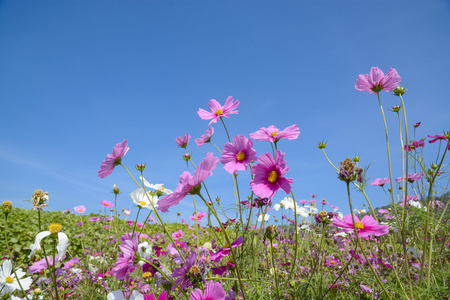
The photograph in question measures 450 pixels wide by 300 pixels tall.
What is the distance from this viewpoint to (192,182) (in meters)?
0.78

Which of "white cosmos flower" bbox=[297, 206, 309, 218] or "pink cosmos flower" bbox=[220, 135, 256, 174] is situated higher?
"white cosmos flower" bbox=[297, 206, 309, 218]

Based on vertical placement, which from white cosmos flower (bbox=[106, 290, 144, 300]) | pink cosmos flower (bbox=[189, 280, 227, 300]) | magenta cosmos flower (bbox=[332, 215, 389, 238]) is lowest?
pink cosmos flower (bbox=[189, 280, 227, 300])

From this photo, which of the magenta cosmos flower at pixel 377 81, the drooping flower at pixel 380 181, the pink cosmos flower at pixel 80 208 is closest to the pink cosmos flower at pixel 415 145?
the drooping flower at pixel 380 181

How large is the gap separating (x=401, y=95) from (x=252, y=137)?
1.21 metres

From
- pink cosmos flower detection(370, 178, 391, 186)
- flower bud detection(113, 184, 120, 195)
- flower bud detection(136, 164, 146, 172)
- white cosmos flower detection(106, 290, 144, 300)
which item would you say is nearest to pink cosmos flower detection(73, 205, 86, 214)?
flower bud detection(113, 184, 120, 195)

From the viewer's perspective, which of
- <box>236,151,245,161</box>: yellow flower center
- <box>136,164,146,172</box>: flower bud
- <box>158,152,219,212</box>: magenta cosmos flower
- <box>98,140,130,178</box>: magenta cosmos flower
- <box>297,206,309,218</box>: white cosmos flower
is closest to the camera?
<box>158,152,219,212</box>: magenta cosmos flower

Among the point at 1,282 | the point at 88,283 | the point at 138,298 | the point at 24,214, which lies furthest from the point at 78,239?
Result: the point at 138,298

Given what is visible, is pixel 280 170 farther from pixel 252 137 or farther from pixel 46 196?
pixel 46 196

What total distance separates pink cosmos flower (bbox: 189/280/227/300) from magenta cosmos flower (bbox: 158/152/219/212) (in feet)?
0.86

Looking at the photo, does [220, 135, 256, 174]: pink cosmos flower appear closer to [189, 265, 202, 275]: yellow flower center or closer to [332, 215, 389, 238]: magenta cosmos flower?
[189, 265, 202, 275]: yellow flower center

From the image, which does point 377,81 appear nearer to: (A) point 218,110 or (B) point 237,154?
(A) point 218,110

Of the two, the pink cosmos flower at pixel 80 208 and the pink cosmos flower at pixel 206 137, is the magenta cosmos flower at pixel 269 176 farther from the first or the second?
the pink cosmos flower at pixel 80 208

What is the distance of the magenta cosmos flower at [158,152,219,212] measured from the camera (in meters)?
0.77

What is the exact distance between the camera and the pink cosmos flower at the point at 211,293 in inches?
33.0
